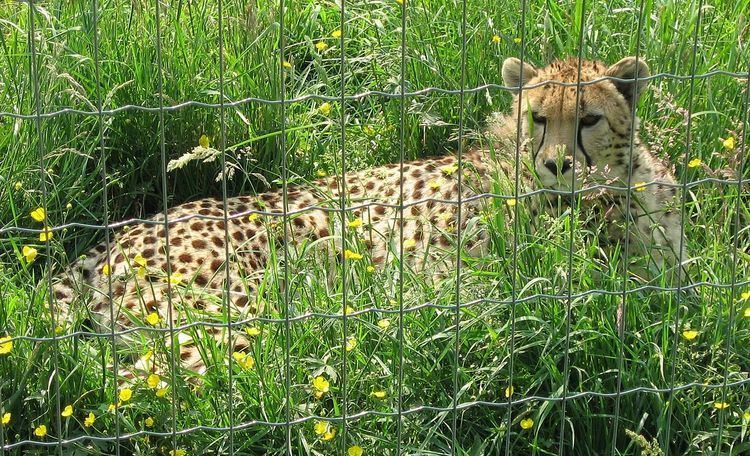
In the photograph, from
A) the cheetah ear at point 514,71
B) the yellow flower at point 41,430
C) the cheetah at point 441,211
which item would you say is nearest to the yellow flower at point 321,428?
the cheetah at point 441,211

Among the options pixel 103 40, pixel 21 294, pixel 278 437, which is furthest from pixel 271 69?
pixel 278 437

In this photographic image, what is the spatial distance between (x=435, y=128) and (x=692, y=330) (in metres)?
2.27

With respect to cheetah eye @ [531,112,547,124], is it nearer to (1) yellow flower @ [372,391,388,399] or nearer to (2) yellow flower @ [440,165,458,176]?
(2) yellow flower @ [440,165,458,176]

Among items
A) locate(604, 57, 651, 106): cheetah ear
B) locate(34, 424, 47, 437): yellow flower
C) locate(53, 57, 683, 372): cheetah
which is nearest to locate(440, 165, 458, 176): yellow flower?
locate(53, 57, 683, 372): cheetah

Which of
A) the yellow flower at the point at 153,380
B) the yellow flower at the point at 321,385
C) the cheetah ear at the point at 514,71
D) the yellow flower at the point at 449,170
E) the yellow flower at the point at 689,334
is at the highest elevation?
the cheetah ear at the point at 514,71

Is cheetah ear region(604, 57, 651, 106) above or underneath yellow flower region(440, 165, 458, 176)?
above

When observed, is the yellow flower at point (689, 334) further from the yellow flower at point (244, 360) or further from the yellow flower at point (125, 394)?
the yellow flower at point (125, 394)

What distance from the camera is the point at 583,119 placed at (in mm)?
4590

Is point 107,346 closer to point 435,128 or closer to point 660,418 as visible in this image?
point 660,418

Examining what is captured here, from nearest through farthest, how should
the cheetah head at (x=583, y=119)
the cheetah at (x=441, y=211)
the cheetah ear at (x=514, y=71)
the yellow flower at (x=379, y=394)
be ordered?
the yellow flower at (x=379, y=394) < the cheetah at (x=441, y=211) < the cheetah head at (x=583, y=119) < the cheetah ear at (x=514, y=71)

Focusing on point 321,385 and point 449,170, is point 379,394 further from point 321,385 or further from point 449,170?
point 449,170

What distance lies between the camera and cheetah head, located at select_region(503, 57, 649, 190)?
14.6 feet

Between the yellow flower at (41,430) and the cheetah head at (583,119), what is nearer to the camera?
the yellow flower at (41,430)

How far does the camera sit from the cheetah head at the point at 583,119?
4461mm
